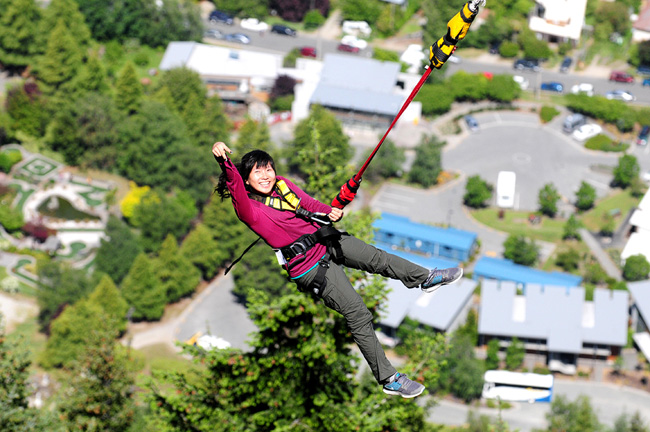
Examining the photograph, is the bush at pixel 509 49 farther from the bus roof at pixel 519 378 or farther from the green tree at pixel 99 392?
the green tree at pixel 99 392

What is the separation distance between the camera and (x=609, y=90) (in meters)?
102

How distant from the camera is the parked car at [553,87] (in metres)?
101

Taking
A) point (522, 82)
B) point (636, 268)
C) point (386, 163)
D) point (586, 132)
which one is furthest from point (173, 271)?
point (522, 82)

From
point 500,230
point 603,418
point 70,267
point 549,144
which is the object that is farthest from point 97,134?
point 603,418

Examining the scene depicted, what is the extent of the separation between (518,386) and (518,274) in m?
11.0

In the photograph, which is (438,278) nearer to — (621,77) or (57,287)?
(57,287)

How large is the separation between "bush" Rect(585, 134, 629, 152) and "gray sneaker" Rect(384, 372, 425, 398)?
7987cm

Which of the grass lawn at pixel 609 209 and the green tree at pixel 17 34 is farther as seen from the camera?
the green tree at pixel 17 34

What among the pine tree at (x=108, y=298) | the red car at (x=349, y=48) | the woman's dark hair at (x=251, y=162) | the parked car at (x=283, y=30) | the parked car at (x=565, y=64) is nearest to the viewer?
the woman's dark hair at (x=251, y=162)

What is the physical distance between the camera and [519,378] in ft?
211

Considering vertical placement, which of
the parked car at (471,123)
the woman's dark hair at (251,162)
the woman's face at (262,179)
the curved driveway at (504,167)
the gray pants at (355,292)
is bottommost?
the parked car at (471,123)

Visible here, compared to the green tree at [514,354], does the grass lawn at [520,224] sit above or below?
below

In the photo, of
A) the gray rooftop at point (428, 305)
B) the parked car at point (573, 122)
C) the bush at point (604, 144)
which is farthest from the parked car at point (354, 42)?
the gray rooftop at point (428, 305)

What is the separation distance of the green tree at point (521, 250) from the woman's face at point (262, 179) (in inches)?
2298
